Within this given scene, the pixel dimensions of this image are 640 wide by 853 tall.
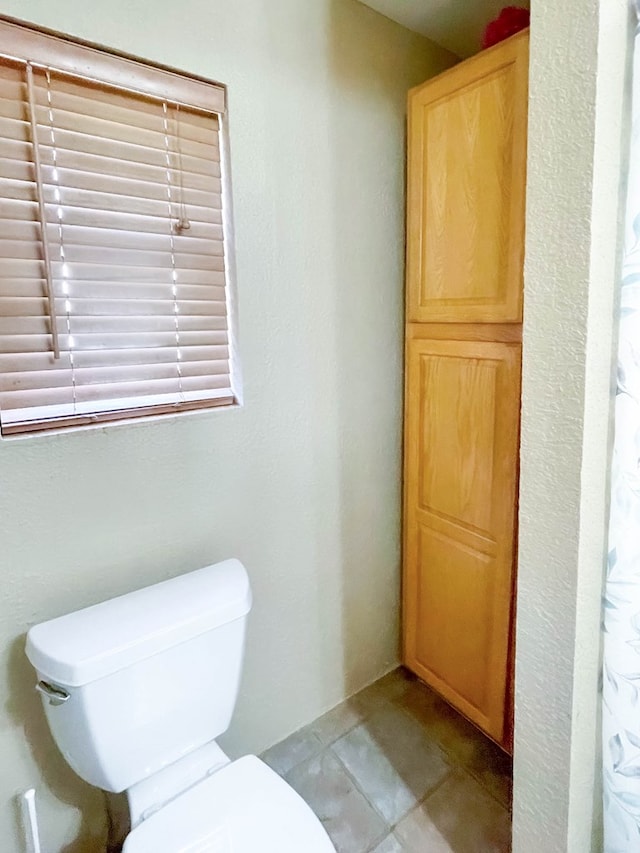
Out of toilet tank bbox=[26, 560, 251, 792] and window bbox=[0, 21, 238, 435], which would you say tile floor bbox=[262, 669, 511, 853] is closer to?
toilet tank bbox=[26, 560, 251, 792]

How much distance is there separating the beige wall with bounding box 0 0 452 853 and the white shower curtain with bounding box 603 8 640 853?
80 centimetres

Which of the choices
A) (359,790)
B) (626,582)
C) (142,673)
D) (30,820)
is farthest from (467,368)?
(30,820)

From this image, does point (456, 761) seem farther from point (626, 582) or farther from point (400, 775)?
point (626, 582)

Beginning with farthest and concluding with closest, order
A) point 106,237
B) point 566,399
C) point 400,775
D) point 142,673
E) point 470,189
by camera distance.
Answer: point 400,775 < point 470,189 < point 106,237 < point 142,673 < point 566,399

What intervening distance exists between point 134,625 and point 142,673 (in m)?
0.10

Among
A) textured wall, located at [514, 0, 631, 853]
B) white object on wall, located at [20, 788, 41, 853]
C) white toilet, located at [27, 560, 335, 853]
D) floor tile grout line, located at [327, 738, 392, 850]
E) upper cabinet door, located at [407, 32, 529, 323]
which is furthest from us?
floor tile grout line, located at [327, 738, 392, 850]

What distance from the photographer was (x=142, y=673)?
103 centimetres

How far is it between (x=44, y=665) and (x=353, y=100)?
5.24 ft

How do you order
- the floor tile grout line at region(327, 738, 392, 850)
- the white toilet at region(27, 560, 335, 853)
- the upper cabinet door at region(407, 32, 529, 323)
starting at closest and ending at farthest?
the white toilet at region(27, 560, 335, 853) → the upper cabinet door at region(407, 32, 529, 323) → the floor tile grout line at region(327, 738, 392, 850)

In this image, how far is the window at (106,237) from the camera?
1031 mm

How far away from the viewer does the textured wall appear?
2.75 feet

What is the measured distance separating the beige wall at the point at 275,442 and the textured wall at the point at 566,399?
2.21 ft

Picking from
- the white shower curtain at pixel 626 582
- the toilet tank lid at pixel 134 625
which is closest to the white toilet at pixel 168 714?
the toilet tank lid at pixel 134 625

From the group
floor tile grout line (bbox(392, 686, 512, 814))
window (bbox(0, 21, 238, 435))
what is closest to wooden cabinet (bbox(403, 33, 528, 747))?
floor tile grout line (bbox(392, 686, 512, 814))
